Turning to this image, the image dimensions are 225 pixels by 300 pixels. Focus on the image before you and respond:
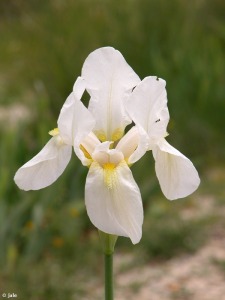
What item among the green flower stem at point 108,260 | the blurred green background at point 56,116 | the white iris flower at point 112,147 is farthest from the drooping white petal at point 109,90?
the blurred green background at point 56,116

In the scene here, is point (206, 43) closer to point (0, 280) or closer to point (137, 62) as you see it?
point (137, 62)

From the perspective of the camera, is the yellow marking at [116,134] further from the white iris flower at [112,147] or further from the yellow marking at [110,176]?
the yellow marking at [110,176]

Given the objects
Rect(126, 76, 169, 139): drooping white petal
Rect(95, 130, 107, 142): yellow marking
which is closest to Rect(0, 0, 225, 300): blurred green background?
Rect(95, 130, 107, 142): yellow marking

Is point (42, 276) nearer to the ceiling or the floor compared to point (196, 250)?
nearer to the floor

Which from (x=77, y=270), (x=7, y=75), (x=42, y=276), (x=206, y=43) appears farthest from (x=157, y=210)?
(x=7, y=75)

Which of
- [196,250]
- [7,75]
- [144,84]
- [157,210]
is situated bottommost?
[144,84]

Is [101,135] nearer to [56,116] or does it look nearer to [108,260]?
[108,260]
